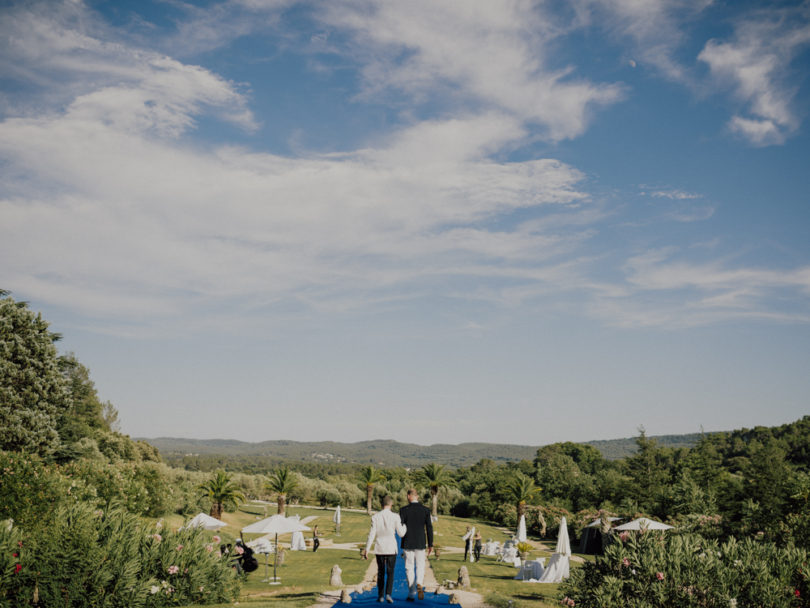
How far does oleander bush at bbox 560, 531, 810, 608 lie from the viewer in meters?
10.2

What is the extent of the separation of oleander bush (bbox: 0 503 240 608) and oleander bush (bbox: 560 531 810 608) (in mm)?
8939

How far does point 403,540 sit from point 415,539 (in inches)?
10.9

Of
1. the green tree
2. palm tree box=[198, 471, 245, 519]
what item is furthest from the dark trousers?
palm tree box=[198, 471, 245, 519]

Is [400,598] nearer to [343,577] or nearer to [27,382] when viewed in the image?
[343,577]

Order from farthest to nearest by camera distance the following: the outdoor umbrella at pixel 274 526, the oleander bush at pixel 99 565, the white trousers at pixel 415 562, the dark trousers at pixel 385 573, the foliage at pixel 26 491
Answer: the outdoor umbrella at pixel 274 526, the foliage at pixel 26 491, the white trousers at pixel 415 562, the dark trousers at pixel 385 573, the oleander bush at pixel 99 565

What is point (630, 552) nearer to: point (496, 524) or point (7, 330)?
point (7, 330)

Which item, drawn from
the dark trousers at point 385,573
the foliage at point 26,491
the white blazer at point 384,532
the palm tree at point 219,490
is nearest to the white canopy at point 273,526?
the foliage at point 26,491

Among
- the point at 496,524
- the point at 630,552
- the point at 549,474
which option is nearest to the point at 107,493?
the point at 630,552

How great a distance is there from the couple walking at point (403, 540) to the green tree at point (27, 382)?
3132cm

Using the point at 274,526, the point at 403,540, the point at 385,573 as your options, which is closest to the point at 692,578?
the point at 403,540

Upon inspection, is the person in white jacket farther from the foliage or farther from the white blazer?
the foliage

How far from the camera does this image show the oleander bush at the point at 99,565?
10.5 metres

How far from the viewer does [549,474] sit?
83.2 meters

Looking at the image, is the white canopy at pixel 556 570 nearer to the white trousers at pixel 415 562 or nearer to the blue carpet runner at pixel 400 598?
the blue carpet runner at pixel 400 598
